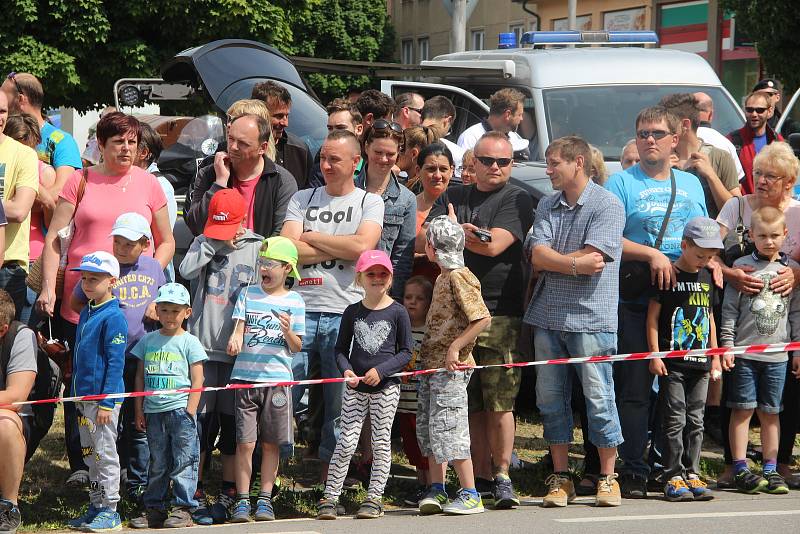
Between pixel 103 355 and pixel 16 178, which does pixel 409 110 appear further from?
pixel 103 355

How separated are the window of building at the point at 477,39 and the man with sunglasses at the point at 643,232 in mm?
36554

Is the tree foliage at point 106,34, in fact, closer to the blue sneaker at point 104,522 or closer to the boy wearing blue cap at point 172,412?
the boy wearing blue cap at point 172,412

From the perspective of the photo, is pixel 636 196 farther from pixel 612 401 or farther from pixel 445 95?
pixel 445 95

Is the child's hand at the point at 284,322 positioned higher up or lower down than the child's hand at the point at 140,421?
higher up

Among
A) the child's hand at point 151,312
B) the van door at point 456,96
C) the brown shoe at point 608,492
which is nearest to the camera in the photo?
the child's hand at point 151,312

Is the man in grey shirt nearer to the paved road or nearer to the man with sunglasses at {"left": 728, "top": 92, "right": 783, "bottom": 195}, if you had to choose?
the paved road

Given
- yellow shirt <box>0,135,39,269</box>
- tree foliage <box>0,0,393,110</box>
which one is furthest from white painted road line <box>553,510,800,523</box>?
tree foliage <box>0,0,393,110</box>

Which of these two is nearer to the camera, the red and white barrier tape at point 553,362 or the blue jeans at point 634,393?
the red and white barrier tape at point 553,362

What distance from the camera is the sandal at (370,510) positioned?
705 centimetres

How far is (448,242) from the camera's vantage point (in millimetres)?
7277

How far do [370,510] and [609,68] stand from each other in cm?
542

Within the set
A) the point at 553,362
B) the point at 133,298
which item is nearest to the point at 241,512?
the point at 133,298

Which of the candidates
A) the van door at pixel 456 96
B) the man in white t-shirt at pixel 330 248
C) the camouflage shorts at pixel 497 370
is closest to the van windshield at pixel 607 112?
the van door at pixel 456 96

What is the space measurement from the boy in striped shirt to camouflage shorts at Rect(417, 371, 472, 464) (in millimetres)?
814
